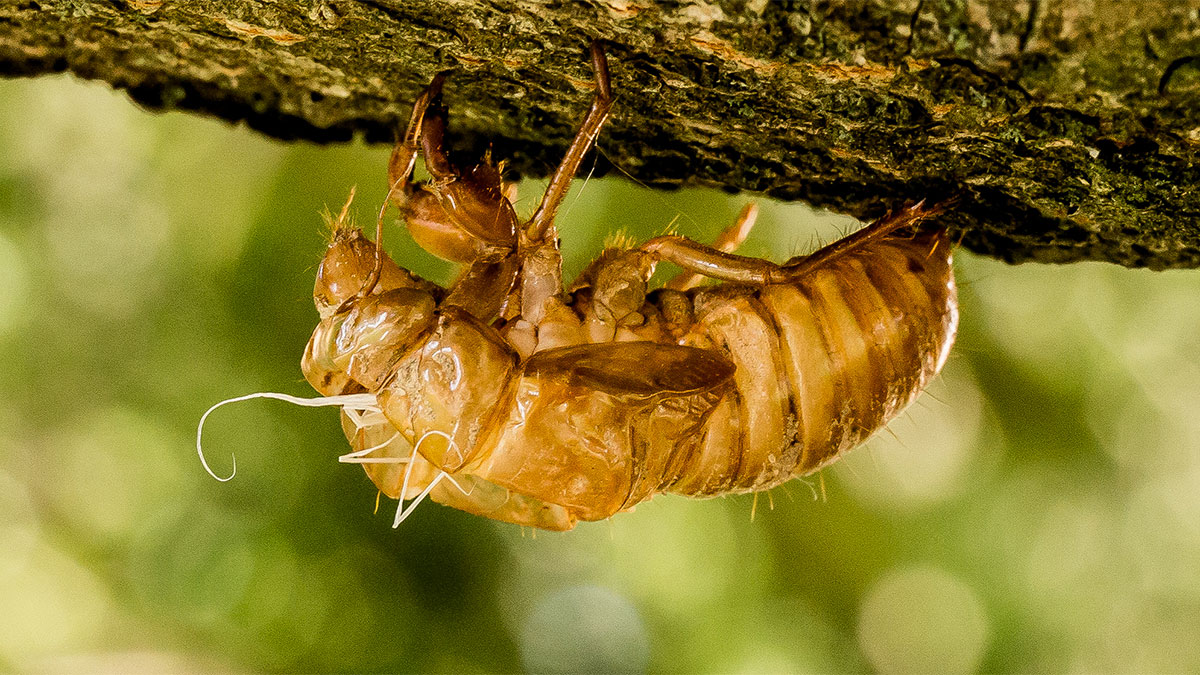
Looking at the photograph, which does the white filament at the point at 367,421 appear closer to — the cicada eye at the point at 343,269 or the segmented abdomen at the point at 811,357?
the cicada eye at the point at 343,269

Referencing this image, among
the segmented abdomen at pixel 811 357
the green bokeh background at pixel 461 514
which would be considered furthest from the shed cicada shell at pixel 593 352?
the green bokeh background at pixel 461 514

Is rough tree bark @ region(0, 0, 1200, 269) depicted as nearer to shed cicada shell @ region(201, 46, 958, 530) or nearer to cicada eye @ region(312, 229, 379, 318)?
shed cicada shell @ region(201, 46, 958, 530)

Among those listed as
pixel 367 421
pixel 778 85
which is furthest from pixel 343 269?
pixel 778 85

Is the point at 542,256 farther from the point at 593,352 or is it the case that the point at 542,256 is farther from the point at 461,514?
the point at 461,514

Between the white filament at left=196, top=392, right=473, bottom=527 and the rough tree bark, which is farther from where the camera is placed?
the white filament at left=196, top=392, right=473, bottom=527

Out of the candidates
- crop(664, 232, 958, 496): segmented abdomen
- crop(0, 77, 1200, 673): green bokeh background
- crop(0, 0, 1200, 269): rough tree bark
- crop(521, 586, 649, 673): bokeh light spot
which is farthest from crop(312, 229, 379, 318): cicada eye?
crop(521, 586, 649, 673): bokeh light spot

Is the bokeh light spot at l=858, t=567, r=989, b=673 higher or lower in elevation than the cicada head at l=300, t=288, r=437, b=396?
lower

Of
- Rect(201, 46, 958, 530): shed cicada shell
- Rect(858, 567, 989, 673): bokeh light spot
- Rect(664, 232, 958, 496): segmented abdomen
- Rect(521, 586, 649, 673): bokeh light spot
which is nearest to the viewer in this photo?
Rect(201, 46, 958, 530): shed cicada shell
